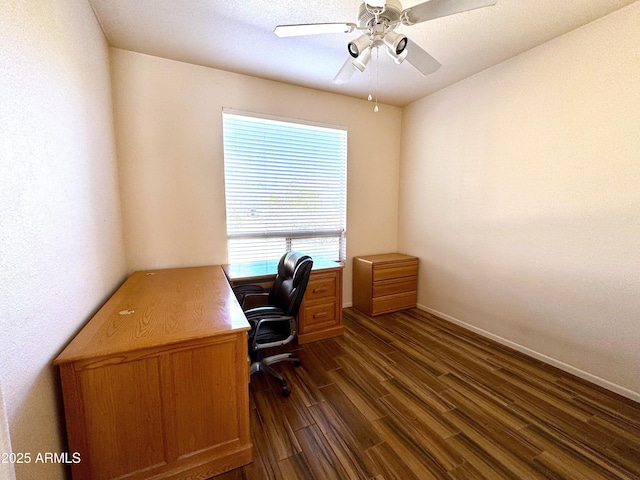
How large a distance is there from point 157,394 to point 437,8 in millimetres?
2309

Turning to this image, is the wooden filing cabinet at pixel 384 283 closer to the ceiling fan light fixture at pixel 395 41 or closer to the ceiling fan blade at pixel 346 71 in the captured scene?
the ceiling fan blade at pixel 346 71

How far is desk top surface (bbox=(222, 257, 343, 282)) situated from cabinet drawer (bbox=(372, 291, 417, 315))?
0.89m

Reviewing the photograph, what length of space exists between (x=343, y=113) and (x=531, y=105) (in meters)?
1.88

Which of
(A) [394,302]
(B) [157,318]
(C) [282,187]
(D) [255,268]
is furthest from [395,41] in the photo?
(A) [394,302]

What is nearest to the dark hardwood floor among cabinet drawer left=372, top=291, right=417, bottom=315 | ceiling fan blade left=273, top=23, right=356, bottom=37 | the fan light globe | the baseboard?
the baseboard

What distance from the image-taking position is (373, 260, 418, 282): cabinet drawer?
3.19 m

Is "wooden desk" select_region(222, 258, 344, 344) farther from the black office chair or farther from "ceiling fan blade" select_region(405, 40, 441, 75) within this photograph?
"ceiling fan blade" select_region(405, 40, 441, 75)

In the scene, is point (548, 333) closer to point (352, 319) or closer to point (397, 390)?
point (397, 390)

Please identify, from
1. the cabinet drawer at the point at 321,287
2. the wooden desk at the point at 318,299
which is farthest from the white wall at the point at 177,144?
the cabinet drawer at the point at 321,287

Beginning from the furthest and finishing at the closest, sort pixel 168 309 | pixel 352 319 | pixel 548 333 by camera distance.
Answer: pixel 352 319 → pixel 548 333 → pixel 168 309

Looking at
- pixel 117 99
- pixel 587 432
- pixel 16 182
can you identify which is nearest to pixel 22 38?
pixel 16 182

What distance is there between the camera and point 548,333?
2.25 meters

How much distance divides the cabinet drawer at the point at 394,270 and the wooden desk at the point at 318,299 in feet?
2.15

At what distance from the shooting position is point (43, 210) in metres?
1.06
